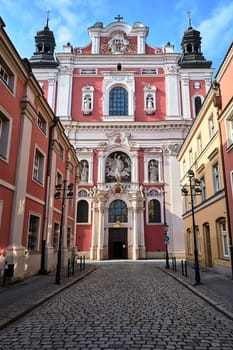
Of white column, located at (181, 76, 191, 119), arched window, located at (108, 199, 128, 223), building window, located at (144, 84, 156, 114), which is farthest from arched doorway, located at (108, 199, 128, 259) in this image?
white column, located at (181, 76, 191, 119)

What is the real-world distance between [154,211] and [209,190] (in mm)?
16638

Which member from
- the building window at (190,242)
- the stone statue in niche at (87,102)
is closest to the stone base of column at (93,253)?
the building window at (190,242)

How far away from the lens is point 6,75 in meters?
12.2

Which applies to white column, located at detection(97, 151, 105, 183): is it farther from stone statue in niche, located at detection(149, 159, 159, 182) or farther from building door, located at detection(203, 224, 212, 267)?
building door, located at detection(203, 224, 212, 267)

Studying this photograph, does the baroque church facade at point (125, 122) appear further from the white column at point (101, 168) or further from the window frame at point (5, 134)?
the window frame at point (5, 134)

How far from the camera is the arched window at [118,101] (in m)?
37.7

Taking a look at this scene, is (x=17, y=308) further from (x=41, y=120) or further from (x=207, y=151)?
(x=207, y=151)

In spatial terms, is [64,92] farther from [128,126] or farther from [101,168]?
[101,168]

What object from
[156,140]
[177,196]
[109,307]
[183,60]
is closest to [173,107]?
[156,140]

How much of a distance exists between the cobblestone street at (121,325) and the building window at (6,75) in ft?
27.6

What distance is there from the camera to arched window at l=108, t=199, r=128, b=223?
3278 centimetres

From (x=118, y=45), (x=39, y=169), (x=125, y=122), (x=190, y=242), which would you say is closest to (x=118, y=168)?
(x=125, y=122)

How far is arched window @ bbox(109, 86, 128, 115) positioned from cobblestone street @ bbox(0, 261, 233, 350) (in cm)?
3053

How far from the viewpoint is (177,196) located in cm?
3312
